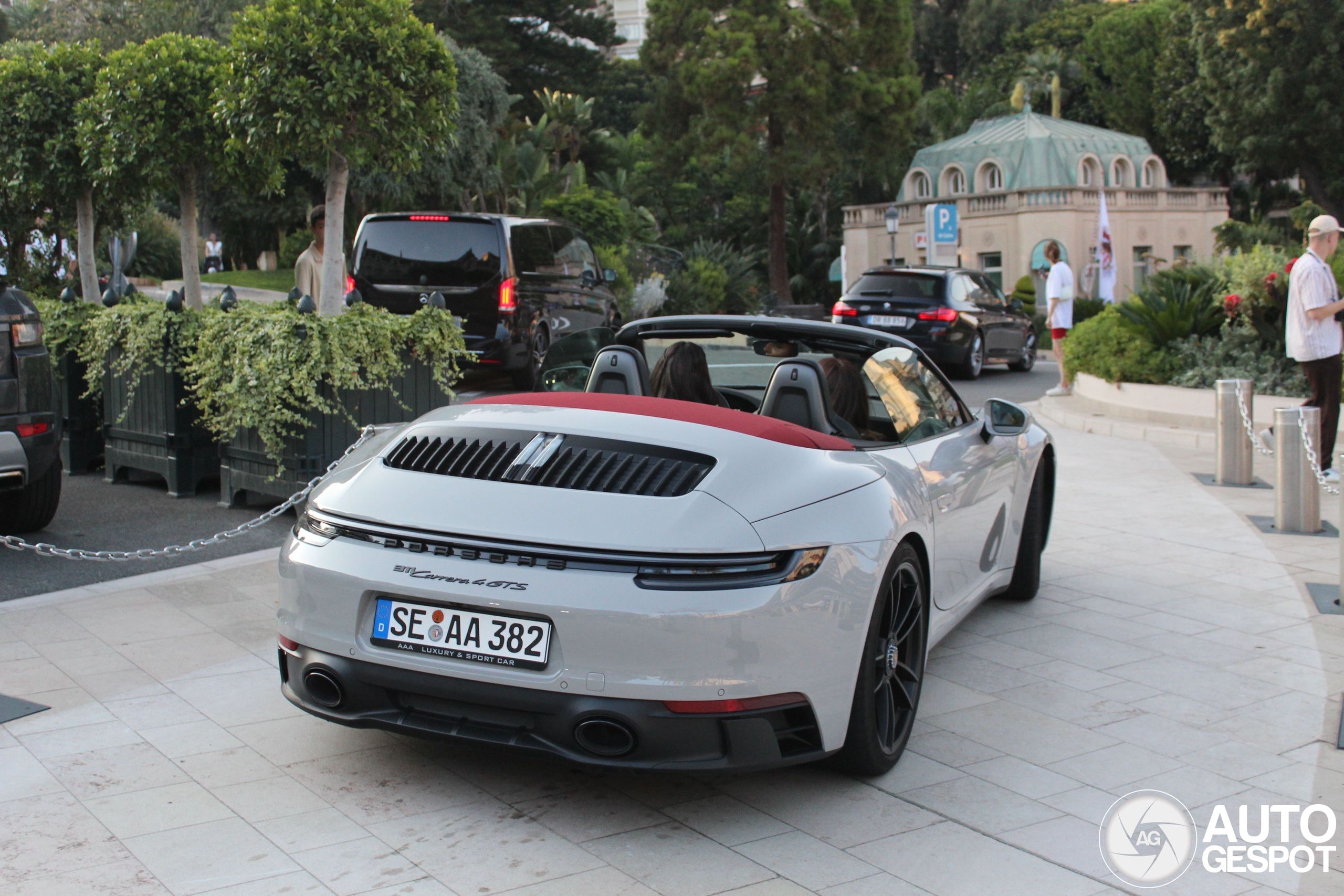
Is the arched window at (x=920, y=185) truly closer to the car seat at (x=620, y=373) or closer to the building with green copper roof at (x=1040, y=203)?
the building with green copper roof at (x=1040, y=203)

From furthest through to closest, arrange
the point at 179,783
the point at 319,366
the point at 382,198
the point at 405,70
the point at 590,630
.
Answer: the point at 382,198, the point at 405,70, the point at 319,366, the point at 179,783, the point at 590,630

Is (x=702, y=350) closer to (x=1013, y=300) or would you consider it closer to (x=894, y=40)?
(x=1013, y=300)

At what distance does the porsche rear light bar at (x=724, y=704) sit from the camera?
3.31 m

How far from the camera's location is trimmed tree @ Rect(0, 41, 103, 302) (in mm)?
10242

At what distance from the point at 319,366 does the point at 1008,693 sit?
4.42 metres

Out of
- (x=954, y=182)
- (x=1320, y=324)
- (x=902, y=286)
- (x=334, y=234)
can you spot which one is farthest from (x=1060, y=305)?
(x=954, y=182)

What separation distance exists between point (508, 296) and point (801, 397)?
983 centimetres

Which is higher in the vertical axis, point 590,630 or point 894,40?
point 894,40

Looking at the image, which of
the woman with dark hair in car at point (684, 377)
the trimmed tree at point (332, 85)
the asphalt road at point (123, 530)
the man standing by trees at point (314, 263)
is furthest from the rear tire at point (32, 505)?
the woman with dark hair in car at point (684, 377)

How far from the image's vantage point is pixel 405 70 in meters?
9.04

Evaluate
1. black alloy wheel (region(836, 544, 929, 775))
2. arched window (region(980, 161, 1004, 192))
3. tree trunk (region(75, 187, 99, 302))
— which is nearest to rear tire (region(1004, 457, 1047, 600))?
black alloy wheel (region(836, 544, 929, 775))

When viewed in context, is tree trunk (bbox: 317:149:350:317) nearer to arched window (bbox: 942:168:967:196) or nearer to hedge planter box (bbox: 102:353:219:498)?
hedge planter box (bbox: 102:353:219:498)

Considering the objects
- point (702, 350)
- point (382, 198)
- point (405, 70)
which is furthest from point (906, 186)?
point (702, 350)

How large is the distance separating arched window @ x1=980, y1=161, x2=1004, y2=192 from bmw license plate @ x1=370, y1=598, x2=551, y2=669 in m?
55.9
